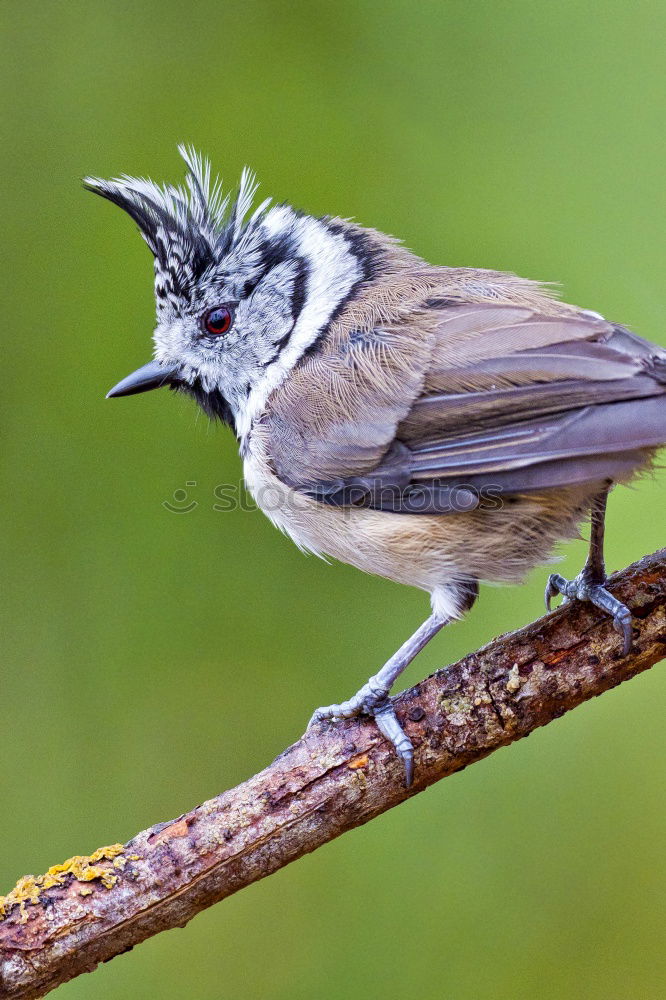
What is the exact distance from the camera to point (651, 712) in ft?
8.82

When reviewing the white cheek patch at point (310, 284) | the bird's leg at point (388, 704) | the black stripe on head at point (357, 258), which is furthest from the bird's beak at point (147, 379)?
the bird's leg at point (388, 704)

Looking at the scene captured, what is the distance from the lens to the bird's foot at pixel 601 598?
2082mm

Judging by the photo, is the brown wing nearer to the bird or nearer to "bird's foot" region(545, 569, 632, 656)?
the bird

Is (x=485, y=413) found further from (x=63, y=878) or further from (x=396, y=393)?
(x=63, y=878)

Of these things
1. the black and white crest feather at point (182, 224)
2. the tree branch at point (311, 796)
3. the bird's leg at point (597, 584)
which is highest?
the black and white crest feather at point (182, 224)

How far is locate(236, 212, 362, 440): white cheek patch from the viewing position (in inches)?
102

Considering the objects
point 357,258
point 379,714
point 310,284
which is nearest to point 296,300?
point 310,284

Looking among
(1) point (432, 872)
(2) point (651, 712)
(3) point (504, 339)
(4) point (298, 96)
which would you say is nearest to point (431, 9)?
(4) point (298, 96)

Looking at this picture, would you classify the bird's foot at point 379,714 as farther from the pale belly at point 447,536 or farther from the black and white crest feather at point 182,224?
the black and white crest feather at point 182,224

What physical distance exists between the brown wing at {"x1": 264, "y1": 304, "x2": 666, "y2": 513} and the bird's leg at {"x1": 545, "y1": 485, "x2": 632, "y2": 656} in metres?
0.21

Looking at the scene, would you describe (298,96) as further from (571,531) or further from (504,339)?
(571,531)

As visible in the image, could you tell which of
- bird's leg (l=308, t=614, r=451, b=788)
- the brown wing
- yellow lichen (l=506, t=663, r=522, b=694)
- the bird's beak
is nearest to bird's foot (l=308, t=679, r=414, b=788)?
bird's leg (l=308, t=614, r=451, b=788)

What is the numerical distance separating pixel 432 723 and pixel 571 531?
53 centimetres

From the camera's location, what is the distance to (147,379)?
2.74 meters
